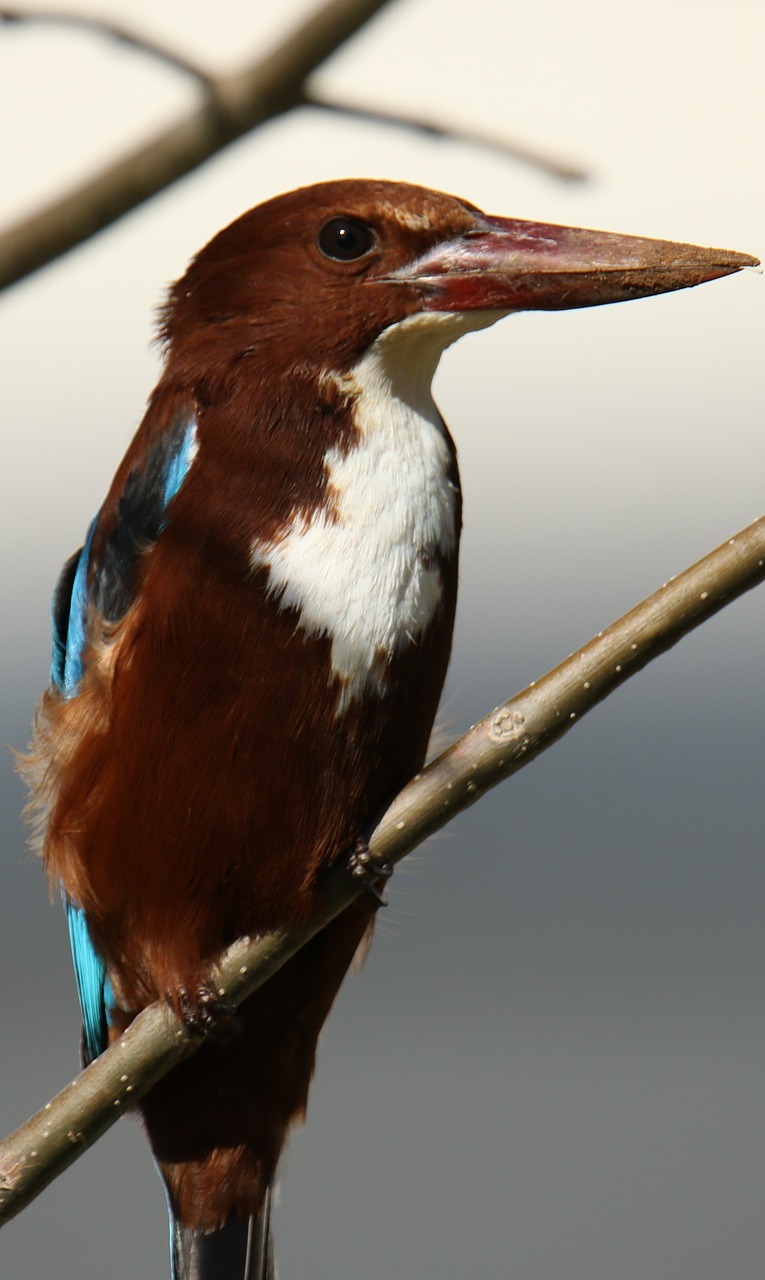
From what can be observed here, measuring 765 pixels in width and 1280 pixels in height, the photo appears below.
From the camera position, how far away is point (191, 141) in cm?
105

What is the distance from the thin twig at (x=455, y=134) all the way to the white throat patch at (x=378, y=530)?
0.64 meters

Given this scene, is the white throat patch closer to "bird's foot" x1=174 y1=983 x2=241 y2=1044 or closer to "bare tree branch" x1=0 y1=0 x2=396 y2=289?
"bird's foot" x1=174 y1=983 x2=241 y2=1044

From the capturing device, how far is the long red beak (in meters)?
1.74

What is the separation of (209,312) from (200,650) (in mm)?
452

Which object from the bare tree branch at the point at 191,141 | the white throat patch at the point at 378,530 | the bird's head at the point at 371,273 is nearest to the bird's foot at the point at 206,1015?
the white throat patch at the point at 378,530

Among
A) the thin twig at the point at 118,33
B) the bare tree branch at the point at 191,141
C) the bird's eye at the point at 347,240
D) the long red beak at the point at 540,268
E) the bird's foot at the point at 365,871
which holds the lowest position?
the bird's foot at the point at 365,871

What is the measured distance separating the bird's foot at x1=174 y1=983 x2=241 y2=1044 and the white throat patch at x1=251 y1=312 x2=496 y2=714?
1.25 ft

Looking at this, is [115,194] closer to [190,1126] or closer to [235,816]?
[235,816]

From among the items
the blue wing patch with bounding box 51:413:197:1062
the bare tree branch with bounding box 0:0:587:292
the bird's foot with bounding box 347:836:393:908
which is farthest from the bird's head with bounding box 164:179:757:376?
the bare tree branch with bounding box 0:0:587:292

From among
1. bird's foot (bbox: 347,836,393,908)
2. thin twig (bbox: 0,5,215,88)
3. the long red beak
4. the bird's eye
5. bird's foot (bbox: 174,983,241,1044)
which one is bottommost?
bird's foot (bbox: 174,983,241,1044)

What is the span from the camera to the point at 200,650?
6.00ft

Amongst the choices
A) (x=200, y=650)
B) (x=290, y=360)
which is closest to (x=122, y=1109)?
(x=200, y=650)

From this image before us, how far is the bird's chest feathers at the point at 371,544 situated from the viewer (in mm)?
1806

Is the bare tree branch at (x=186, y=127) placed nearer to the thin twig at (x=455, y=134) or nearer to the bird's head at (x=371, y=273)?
the thin twig at (x=455, y=134)
